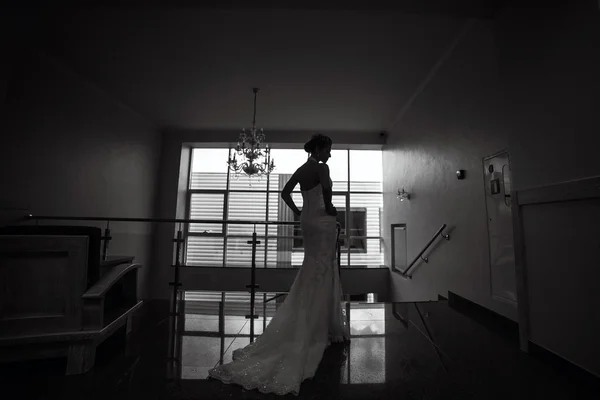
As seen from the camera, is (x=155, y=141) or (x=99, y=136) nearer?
(x=99, y=136)

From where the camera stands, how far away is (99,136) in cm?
486

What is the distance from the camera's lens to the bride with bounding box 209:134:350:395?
147cm

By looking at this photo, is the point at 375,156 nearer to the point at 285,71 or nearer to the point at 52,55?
the point at 285,71

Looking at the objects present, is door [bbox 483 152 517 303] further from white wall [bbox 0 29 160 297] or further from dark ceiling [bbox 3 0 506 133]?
white wall [bbox 0 29 160 297]

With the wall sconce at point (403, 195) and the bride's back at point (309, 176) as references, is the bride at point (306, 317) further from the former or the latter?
the wall sconce at point (403, 195)

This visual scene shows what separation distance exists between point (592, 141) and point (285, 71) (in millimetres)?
3743

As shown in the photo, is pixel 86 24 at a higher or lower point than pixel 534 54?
higher

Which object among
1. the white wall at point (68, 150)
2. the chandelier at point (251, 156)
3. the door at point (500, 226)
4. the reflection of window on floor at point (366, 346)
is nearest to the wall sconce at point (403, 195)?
the door at point (500, 226)

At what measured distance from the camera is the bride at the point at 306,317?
4.82 ft

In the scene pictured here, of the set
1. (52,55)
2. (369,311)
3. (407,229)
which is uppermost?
(52,55)

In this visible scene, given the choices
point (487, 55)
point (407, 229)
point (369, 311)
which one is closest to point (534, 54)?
point (487, 55)

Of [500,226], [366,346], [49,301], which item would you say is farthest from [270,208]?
[49,301]

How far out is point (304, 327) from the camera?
1.71 metres

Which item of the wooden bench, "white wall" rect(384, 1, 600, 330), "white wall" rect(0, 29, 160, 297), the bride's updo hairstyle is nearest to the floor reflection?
the wooden bench
